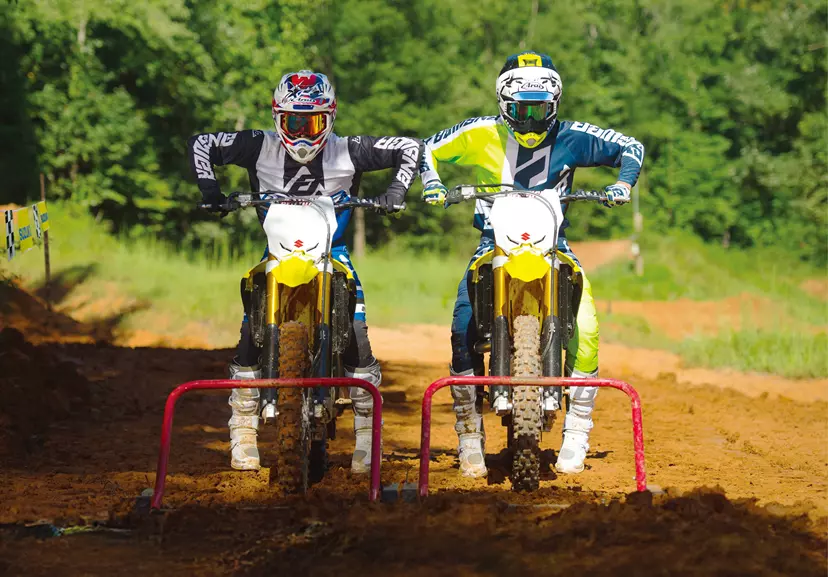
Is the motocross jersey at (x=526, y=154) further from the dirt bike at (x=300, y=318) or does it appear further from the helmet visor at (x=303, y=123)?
the dirt bike at (x=300, y=318)

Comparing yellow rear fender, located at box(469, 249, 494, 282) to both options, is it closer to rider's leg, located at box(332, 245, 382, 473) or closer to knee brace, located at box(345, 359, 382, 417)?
rider's leg, located at box(332, 245, 382, 473)

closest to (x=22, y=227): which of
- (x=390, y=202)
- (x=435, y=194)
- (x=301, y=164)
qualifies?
(x=301, y=164)

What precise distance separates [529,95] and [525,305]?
1313mm

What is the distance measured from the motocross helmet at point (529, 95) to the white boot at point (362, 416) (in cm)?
166

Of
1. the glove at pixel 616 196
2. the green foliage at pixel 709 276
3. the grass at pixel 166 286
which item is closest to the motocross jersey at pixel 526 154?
Answer: the glove at pixel 616 196

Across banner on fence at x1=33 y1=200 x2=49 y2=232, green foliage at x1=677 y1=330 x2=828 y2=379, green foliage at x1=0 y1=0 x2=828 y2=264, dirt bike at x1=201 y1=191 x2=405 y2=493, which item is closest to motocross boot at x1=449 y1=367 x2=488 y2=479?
dirt bike at x1=201 y1=191 x2=405 y2=493

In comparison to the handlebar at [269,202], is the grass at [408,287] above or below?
below

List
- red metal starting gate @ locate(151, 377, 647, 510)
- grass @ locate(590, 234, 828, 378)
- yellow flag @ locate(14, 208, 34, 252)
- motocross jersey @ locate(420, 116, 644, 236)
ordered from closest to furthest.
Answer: red metal starting gate @ locate(151, 377, 647, 510), motocross jersey @ locate(420, 116, 644, 236), yellow flag @ locate(14, 208, 34, 252), grass @ locate(590, 234, 828, 378)

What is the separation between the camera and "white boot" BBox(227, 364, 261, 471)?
24.1ft

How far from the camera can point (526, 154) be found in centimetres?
750

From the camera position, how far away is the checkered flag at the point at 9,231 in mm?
10922

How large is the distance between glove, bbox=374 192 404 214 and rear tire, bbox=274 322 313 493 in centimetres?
101

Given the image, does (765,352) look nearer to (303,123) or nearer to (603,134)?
(603,134)

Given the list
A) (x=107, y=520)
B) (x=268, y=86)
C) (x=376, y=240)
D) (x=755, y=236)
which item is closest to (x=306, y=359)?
(x=107, y=520)
